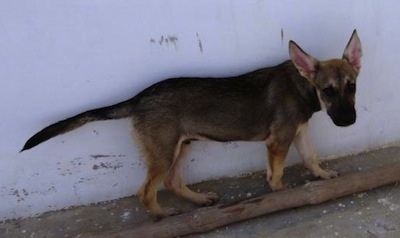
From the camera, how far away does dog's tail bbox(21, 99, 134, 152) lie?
11.0ft

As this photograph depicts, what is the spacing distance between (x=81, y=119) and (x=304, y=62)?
1.51m

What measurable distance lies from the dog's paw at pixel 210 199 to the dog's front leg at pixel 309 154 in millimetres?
740

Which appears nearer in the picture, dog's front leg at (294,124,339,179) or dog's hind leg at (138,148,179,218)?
dog's hind leg at (138,148,179,218)

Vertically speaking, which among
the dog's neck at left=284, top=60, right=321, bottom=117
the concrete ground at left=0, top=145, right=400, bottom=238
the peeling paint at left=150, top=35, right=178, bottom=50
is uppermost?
the peeling paint at left=150, top=35, right=178, bottom=50

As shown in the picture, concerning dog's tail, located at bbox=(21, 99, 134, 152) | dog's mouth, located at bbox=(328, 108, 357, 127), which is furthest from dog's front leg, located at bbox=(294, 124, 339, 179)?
dog's tail, located at bbox=(21, 99, 134, 152)

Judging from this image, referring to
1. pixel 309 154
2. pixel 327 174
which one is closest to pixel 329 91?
pixel 309 154

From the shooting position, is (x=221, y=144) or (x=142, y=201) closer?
(x=142, y=201)

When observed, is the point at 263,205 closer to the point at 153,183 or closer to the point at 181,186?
the point at 181,186

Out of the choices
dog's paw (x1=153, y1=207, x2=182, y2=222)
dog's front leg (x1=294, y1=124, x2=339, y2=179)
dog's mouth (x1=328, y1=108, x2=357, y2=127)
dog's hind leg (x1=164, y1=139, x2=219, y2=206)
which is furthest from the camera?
dog's front leg (x1=294, y1=124, x2=339, y2=179)

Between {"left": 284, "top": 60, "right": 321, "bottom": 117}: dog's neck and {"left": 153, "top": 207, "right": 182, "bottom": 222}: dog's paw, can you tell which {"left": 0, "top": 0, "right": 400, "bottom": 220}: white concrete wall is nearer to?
{"left": 284, "top": 60, "right": 321, "bottom": 117}: dog's neck

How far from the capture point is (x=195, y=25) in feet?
11.4

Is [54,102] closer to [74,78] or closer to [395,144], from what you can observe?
[74,78]

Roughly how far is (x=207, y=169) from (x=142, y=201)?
66cm

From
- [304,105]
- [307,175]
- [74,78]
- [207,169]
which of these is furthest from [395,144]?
[74,78]
